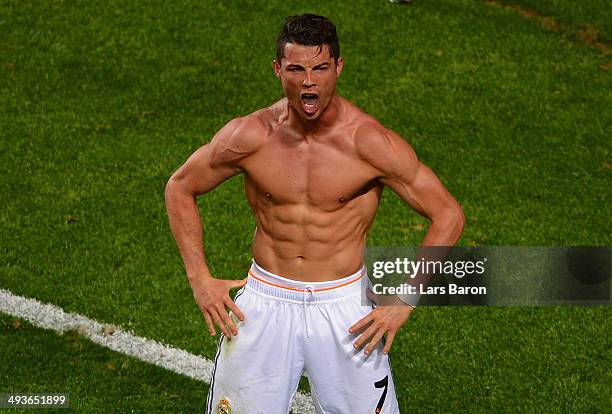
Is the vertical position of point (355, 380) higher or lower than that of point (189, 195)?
lower

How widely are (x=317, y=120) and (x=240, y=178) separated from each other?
4646mm

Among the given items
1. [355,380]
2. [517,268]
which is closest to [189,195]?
[355,380]

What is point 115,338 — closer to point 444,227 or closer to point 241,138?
point 241,138

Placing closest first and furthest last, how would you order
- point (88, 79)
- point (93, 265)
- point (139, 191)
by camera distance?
point (93, 265) < point (139, 191) < point (88, 79)

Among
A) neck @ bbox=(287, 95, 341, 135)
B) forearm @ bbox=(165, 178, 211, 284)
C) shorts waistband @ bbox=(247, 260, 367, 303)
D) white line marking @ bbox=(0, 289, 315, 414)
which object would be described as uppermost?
neck @ bbox=(287, 95, 341, 135)

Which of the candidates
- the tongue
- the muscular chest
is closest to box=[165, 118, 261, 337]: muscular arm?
the muscular chest

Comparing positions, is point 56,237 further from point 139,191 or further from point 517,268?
point 517,268

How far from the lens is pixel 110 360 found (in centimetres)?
855

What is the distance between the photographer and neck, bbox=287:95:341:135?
20.4 feet

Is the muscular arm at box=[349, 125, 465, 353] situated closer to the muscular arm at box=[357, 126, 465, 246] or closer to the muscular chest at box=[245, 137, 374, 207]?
the muscular arm at box=[357, 126, 465, 246]

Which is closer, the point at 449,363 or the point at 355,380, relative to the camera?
the point at 355,380

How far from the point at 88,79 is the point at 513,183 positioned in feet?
14.3

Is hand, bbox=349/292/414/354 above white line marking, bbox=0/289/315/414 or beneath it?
above

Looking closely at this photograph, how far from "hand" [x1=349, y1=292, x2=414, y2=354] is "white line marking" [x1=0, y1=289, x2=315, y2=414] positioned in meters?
1.88
